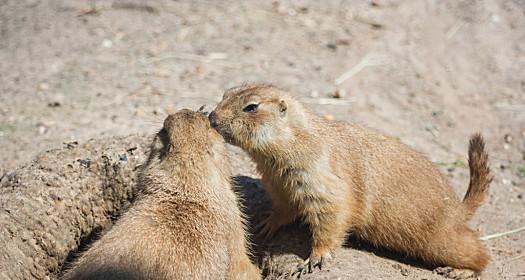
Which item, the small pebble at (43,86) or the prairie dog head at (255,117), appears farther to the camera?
the small pebble at (43,86)

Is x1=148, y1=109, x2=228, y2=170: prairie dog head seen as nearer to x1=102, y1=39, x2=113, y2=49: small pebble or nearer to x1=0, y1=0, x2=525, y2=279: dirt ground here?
x1=0, y1=0, x2=525, y2=279: dirt ground

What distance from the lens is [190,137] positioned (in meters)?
4.32

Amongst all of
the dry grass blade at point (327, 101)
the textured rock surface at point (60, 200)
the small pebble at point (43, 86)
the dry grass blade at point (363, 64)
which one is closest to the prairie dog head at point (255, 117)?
the textured rock surface at point (60, 200)

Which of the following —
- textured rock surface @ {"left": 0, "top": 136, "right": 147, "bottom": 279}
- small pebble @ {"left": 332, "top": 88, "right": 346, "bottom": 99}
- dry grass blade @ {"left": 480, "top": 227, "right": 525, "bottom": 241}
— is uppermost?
small pebble @ {"left": 332, "top": 88, "right": 346, "bottom": 99}

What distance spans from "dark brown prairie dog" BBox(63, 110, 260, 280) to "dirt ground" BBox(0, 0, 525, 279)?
1.32m

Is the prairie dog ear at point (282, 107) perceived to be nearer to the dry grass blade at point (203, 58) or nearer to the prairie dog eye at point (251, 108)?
the prairie dog eye at point (251, 108)

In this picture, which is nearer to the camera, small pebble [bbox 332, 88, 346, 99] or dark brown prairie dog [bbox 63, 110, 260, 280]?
dark brown prairie dog [bbox 63, 110, 260, 280]

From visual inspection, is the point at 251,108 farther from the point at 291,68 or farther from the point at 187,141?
the point at 291,68

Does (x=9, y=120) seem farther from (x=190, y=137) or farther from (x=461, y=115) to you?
(x=461, y=115)

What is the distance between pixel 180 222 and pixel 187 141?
509 mm

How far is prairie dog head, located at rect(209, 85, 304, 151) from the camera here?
4.65 metres

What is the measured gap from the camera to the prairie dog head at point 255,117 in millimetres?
4648

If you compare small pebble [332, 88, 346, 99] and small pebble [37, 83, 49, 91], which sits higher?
small pebble [332, 88, 346, 99]

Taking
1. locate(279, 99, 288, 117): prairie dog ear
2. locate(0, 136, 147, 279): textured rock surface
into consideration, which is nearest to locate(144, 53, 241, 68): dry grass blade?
locate(0, 136, 147, 279): textured rock surface
